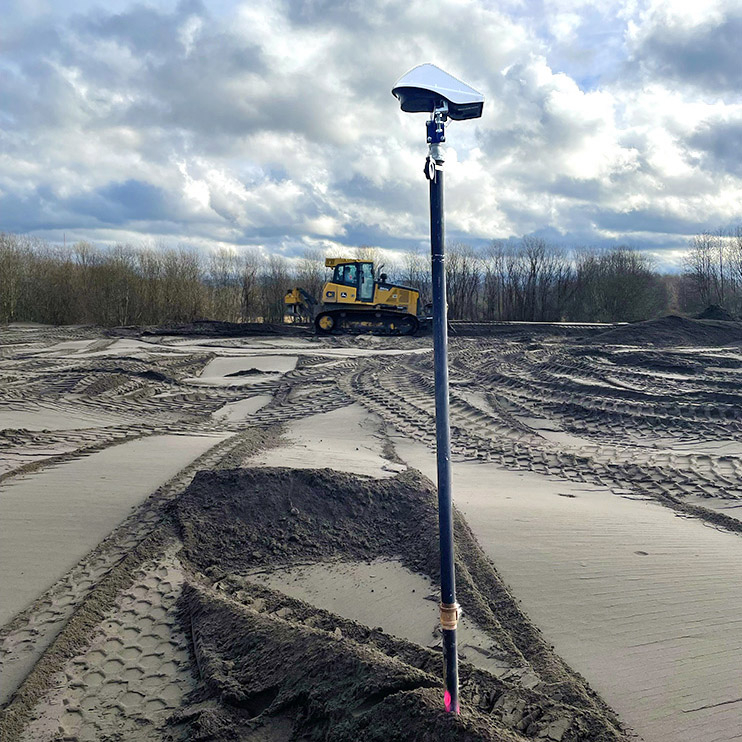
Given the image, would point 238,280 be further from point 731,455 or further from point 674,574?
point 674,574

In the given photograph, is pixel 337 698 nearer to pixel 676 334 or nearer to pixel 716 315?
pixel 676 334

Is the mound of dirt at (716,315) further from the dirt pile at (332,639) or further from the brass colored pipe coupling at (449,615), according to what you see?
the brass colored pipe coupling at (449,615)

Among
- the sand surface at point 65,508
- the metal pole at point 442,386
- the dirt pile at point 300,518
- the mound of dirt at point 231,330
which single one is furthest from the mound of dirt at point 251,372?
the metal pole at point 442,386

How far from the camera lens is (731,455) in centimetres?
744

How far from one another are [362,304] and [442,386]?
22.3 metres

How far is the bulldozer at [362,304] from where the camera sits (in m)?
24.2

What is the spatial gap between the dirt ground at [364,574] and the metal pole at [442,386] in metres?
0.30

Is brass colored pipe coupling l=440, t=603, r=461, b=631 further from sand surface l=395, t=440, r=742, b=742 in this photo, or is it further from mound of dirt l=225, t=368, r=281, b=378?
mound of dirt l=225, t=368, r=281, b=378

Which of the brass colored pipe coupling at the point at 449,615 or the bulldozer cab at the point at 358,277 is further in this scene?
the bulldozer cab at the point at 358,277

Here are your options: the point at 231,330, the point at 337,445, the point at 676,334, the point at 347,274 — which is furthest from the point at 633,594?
the point at 231,330

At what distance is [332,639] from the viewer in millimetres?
3068

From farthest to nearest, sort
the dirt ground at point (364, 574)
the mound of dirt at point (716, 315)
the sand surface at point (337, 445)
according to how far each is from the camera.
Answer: the mound of dirt at point (716, 315), the sand surface at point (337, 445), the dirt ground at point (364, 574)

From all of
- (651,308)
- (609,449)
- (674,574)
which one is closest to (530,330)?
(651,308)

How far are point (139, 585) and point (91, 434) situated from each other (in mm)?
5001
